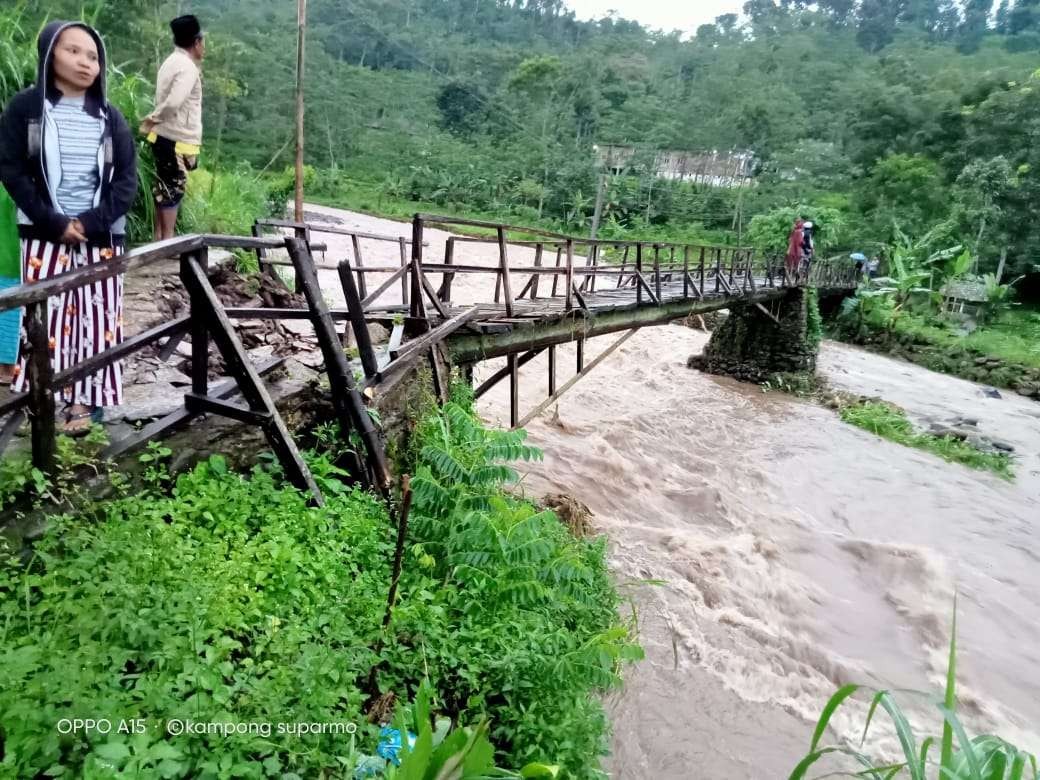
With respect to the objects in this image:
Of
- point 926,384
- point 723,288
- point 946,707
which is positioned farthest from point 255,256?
point 926,384

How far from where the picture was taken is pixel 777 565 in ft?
23.9

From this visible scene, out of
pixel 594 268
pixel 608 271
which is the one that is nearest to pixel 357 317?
pixel 594 268

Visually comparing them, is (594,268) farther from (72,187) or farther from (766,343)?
(766,343)

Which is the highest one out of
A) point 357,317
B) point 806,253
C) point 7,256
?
point 806,253

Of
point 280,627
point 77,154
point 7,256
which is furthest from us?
point 7,256

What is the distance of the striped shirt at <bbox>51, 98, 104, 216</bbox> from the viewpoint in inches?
108

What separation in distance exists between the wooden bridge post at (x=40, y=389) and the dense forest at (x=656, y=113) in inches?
312

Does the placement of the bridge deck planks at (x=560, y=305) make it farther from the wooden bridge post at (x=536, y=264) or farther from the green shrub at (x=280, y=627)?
the green shrub at (x=280, y=627)

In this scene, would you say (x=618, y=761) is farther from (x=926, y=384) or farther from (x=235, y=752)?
(x=926, y=384)

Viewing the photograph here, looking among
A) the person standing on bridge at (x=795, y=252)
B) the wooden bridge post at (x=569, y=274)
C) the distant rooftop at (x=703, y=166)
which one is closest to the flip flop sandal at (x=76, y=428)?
the wooden bridge post at (x=569, y=274)

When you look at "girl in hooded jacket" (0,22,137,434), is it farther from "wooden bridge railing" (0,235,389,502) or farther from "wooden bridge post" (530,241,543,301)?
"wooden bridge post" (530,241,543,301)

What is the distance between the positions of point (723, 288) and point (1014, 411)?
9.89 m

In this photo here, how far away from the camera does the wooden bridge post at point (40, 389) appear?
90.0 inches

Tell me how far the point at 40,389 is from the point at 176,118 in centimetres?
294
